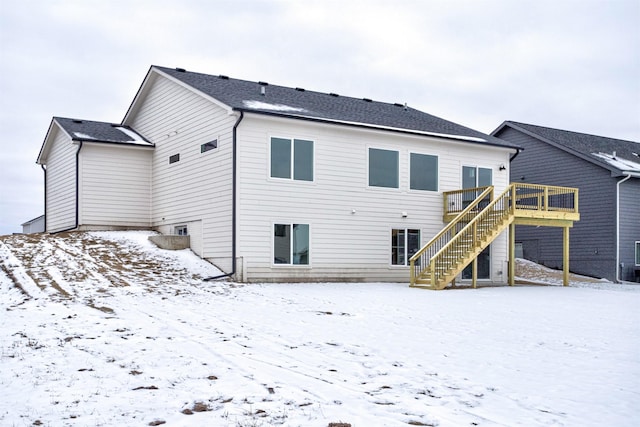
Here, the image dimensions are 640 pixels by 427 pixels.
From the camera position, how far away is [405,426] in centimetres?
517

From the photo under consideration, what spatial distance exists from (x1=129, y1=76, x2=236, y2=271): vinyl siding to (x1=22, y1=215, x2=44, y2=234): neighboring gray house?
9092 millimetres

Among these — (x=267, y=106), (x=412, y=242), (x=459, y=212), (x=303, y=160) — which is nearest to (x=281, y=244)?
(x=303, y=160)

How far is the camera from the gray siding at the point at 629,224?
2566 cm

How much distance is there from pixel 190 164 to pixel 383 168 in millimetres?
6096

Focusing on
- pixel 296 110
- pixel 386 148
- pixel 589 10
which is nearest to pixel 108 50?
pixel 296 110

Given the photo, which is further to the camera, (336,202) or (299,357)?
(336,202)

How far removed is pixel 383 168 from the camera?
1966 cm

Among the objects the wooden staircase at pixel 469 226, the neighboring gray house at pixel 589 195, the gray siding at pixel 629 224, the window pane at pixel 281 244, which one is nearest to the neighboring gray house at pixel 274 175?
the window pane at pixel 281 244

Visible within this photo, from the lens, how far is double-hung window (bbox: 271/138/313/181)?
1775 centimetres

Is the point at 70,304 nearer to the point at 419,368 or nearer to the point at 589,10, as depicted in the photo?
the point at 419,368

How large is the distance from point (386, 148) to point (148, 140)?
354 inches

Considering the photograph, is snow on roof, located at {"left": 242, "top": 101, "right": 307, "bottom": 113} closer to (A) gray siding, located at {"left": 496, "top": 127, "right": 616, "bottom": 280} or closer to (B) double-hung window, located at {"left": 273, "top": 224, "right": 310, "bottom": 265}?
(B) double-hung window, located at {"left": 273, "top": 224, "right": 310, "bottom": 265}

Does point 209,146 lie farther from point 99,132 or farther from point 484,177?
point 484,177

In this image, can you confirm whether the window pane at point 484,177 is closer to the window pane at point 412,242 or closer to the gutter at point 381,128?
the gutter at point 381,128
